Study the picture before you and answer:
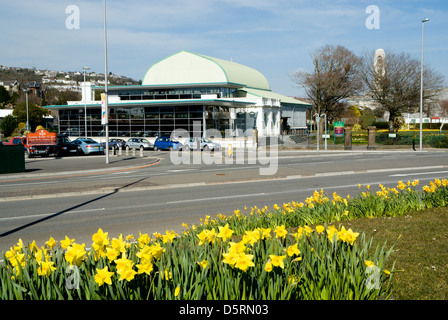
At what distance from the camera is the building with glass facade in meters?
54.1

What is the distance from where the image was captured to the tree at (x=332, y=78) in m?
68.8

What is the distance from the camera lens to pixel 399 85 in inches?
2461

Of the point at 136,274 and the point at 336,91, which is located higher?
the point at 336,91

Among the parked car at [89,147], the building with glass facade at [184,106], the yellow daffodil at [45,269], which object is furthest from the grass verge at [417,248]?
the building with glass facade at [184,106]

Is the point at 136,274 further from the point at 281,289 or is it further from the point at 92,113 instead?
the point at 92,113

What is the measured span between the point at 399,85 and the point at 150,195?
56330mm

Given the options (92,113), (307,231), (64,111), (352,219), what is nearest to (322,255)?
(307,231)

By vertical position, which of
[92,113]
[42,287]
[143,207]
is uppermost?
[92,113]

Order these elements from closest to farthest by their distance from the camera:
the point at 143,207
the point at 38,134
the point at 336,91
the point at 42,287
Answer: the point at 42,287 < the point at 143,207 < the point at 38,134 < the point at 336,91

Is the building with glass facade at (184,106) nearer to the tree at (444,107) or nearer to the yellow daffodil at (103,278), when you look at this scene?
the tree at (444,107)

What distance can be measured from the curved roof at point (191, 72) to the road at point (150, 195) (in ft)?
137

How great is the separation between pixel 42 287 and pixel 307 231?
A: 276cm

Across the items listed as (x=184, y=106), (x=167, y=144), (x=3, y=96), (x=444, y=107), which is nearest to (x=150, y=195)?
(x=167, y=144)

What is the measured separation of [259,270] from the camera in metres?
4.15
